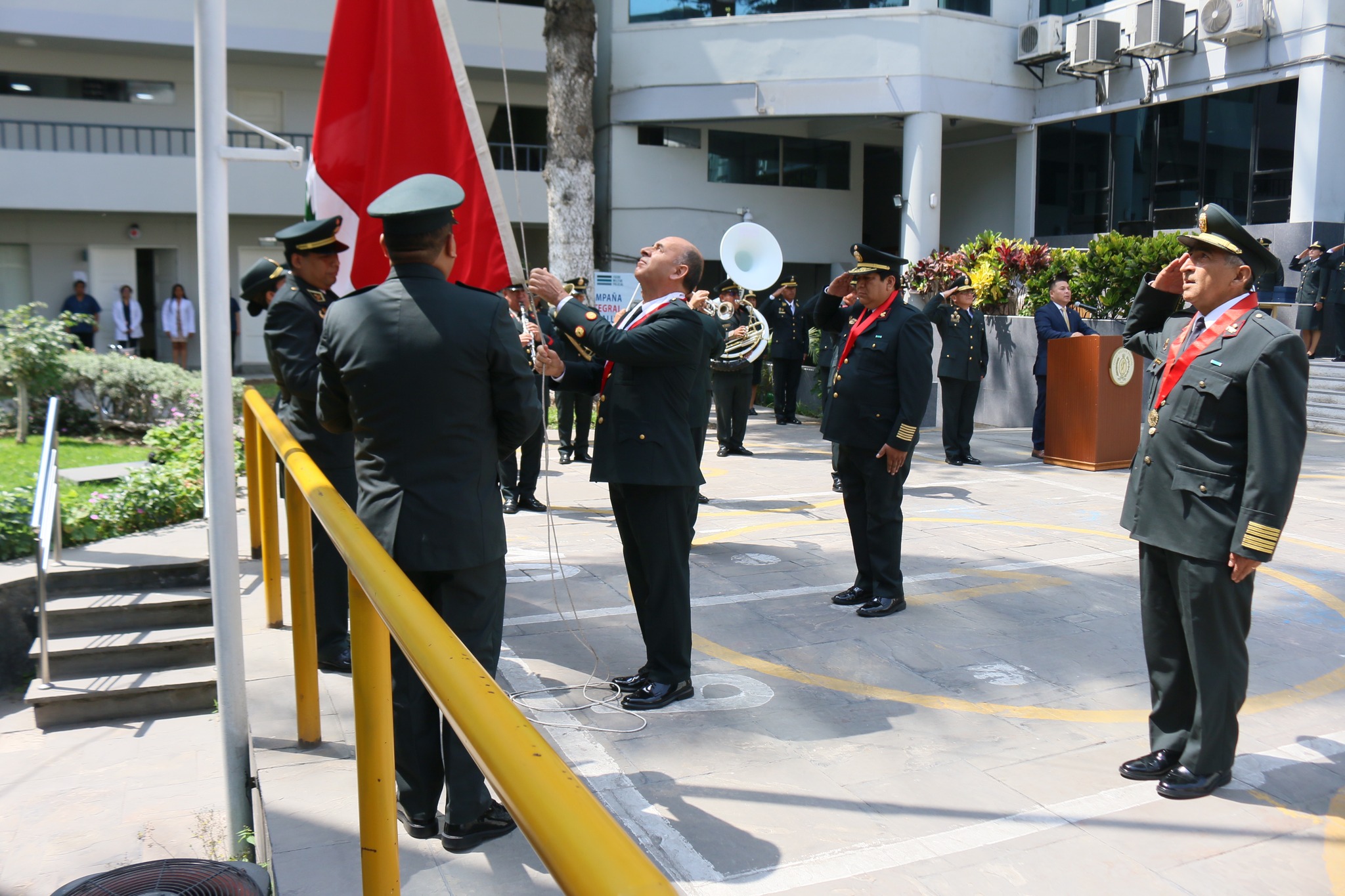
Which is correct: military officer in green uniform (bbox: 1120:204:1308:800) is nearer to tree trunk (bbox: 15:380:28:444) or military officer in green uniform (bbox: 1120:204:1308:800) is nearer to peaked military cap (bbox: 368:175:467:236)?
peaked military cap (bbox: 368:175:467:236)

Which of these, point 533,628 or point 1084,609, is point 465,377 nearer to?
point 533,628

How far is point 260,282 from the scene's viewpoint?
5.39 metres

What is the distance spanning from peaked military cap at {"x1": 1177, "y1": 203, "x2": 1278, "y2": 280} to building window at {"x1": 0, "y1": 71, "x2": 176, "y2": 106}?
2364 cm

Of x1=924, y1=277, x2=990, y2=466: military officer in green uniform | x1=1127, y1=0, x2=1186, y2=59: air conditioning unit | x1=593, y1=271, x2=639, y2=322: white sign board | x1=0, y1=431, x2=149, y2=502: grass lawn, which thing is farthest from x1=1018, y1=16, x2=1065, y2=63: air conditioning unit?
x1=0, y1=431, x2=149, y2=502: grass lawn

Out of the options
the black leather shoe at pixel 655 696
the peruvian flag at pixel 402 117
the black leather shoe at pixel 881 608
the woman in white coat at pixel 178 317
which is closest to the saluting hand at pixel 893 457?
the black leather shoe at pixel 881 608

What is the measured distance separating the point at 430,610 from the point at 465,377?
131 cm

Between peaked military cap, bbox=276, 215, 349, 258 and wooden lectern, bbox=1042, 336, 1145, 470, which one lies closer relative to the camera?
peaked military cap, bbox=276, 215, 349, 258

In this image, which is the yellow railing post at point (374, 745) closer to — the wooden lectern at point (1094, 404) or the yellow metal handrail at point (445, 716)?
the yellow metal handrail at point (445, 716)

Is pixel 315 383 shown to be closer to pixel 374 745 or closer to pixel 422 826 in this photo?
pixel 422 826

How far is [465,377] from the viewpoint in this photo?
124 inches

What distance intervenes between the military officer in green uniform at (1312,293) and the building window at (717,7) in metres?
9.21

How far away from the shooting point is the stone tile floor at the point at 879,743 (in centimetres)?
324

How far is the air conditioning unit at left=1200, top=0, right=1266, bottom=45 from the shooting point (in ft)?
61.1

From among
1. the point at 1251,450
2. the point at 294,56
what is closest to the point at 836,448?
the point at 1251,450
